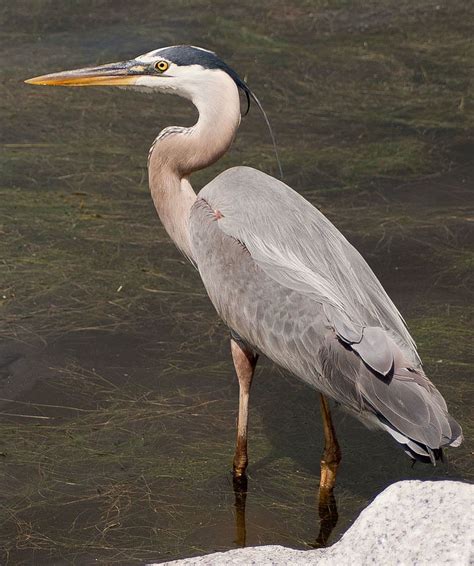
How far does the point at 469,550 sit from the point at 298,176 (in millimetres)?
4995

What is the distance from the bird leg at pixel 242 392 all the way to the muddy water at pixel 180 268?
10 centimetres

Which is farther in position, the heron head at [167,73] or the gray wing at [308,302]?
the heron head at [167,73]

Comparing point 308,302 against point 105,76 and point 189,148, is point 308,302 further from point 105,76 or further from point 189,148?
point 105,76

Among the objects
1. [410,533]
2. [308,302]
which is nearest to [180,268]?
[308,302]

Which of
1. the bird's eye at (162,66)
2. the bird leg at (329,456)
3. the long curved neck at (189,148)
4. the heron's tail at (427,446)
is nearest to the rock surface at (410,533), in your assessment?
the heron's tail at (427,446)

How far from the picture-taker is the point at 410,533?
3.16m

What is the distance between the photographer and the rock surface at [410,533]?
3.06 metres

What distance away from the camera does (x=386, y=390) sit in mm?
4156

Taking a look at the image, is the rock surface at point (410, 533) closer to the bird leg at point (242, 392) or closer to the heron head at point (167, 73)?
the bird leg at point (242, 392)

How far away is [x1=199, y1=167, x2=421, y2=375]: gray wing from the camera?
14.7 ft

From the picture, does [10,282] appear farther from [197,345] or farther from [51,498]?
[51,498]

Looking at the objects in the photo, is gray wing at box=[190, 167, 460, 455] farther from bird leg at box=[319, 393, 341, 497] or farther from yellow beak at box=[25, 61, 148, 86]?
yellow beak at box=[25, 61, 148, 86]

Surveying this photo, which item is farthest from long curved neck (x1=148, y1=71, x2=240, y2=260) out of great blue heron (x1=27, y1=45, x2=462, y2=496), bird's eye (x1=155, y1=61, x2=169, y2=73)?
bird's eye (x1=155, y1=61, x2=169, y2=73)

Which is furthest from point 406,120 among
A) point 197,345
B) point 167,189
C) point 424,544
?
point 424,544
